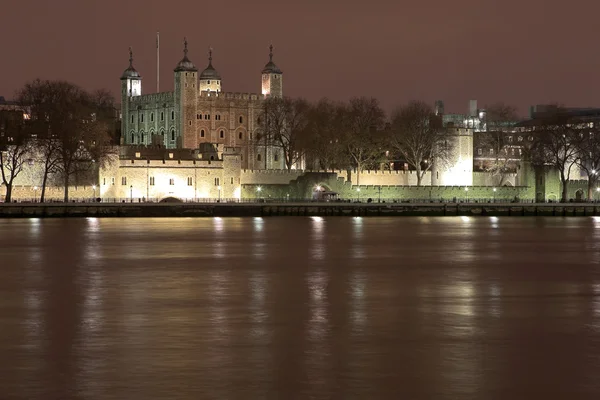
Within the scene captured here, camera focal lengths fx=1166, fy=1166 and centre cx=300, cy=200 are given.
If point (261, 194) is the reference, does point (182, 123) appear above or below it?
above

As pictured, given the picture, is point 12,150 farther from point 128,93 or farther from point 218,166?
point 128,93

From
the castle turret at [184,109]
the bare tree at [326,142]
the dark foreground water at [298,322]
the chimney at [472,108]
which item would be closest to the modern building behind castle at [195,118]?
the castle turret at [184,109]

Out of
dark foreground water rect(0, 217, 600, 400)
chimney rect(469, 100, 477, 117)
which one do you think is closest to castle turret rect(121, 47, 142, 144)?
chimney rect(469, 100, 477, 117)

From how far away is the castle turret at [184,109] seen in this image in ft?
327

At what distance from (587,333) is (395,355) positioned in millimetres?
4238

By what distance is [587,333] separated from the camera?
→ 20.5 metres

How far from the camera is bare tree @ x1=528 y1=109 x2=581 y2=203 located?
296 ft

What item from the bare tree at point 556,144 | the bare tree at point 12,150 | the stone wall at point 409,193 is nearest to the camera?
the bare tree at point 12,150

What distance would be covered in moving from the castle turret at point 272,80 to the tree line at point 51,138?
29301 mm

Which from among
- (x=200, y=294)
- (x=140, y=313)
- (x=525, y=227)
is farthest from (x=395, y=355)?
(x=525, y=227)

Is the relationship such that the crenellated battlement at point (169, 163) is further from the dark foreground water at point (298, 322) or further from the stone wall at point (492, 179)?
the dark foreground water at point (298, 322)

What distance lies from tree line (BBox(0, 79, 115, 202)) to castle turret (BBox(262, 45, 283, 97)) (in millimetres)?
29301

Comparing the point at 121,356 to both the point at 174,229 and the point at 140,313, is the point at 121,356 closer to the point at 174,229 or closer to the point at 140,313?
the point at 140,313

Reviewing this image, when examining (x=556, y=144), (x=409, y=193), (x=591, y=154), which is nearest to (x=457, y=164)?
(x=409, y=193)
